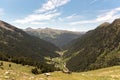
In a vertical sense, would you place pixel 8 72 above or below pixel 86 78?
above

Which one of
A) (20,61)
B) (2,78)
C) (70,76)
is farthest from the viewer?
(20,61)

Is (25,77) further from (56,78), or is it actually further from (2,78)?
(56,78)

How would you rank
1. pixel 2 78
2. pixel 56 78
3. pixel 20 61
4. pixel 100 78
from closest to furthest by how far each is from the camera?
pixel 2 78, pixel 56 78, pixel 100 78, pixel 20 61

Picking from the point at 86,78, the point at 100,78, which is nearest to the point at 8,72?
the point at 86,78

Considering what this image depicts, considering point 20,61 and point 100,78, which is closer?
point 100,78

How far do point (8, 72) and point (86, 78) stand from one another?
59.0 ft

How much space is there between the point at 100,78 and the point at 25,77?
68.5 ft

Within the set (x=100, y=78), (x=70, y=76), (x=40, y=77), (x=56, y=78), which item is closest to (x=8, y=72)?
(x=40, y=77)

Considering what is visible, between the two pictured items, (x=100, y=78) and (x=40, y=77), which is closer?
(x=40, y=77)

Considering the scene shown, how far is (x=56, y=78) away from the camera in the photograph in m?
39.8

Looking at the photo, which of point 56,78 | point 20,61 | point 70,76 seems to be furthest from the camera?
point 20,61

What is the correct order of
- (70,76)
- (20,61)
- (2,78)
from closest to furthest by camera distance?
(2,78) < (70,76) < (20,61)

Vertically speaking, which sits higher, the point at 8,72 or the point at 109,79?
the point at 8,72

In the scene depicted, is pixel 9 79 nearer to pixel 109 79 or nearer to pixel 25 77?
pixel 25 77
